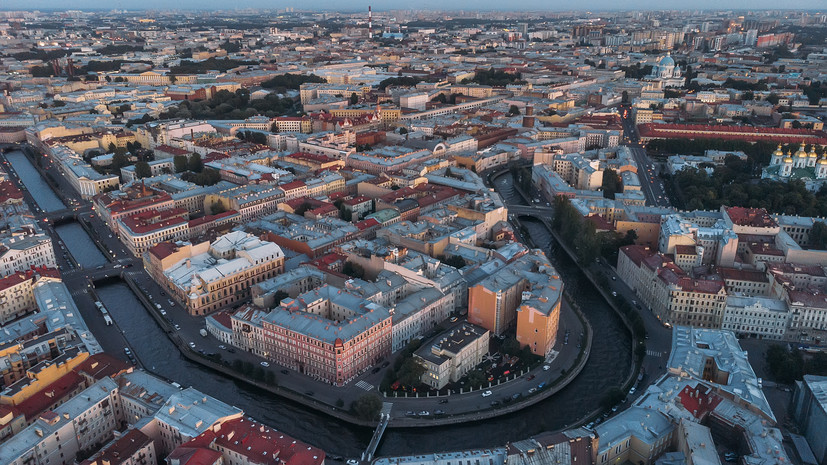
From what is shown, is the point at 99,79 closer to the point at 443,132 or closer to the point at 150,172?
the point at 150,172

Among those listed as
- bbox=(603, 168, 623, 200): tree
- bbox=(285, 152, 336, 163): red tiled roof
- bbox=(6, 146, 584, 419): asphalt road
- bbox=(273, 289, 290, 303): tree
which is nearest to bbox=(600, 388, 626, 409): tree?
bbox=(6, 146, 584, 419): asphalt road

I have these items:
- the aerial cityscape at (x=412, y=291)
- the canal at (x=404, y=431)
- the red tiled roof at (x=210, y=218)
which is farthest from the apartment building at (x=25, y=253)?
the red tiled roof at (x=210, y=218)

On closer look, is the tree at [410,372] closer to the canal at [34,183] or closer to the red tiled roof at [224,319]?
the red tiled roof at [224,319]

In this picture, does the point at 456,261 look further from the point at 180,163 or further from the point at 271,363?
the point at 180,163

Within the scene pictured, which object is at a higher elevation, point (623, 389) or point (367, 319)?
point (367, 319)

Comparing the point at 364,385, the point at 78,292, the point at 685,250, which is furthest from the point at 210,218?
the point at 685,250

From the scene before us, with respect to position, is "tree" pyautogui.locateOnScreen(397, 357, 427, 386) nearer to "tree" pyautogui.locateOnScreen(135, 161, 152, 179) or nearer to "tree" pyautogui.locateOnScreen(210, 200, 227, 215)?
"tree" pyautogui.locateOnScreen(210, 200, 227, 215)

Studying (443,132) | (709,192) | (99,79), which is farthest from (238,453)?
(99,79)
